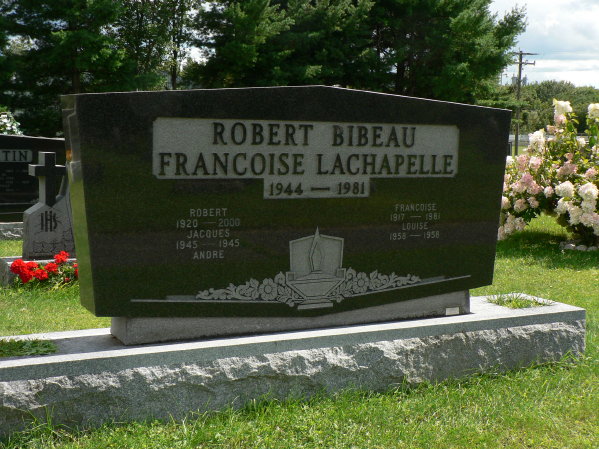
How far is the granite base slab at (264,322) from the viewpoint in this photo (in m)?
3.81

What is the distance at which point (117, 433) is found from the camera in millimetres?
3449

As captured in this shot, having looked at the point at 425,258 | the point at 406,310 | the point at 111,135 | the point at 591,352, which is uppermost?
the point at 111,135

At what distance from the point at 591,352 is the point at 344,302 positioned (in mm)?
1949

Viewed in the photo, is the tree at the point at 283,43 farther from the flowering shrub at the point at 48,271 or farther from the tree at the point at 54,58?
the flowering shrub at the point at 48,271

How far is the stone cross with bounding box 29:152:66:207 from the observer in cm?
786

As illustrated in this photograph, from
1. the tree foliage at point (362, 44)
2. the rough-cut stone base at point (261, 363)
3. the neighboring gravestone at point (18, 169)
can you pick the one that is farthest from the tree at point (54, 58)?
the rough-cut stone base at point (261, 363)

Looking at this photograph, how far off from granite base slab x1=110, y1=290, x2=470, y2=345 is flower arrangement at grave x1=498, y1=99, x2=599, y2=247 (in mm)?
5330

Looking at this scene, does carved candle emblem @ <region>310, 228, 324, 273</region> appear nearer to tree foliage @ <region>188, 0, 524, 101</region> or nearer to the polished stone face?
the polished stone face

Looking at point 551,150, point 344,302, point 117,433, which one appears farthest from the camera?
point 551,150

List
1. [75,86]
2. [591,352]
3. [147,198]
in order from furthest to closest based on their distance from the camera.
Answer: [75,86]
[591,352]
[147,198]

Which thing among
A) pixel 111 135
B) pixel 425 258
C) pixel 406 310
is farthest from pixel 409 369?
pixel 111 135

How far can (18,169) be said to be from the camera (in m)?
11.0

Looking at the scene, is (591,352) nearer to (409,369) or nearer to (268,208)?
(409,369)

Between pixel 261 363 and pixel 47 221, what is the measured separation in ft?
17.0
